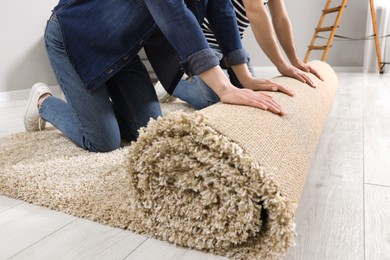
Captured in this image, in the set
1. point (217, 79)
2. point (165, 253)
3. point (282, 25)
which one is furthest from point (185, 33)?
point (282, 25)

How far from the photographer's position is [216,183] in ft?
1.86

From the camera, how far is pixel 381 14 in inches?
126

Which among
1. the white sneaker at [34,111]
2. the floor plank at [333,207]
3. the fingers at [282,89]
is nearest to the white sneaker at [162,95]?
the white sneaker at [34,111]

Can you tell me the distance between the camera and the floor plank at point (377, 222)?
57 centimetres

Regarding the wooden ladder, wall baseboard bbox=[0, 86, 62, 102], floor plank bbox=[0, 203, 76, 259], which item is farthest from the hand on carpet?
the wooden ladder

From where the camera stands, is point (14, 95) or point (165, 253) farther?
point (14, 95)

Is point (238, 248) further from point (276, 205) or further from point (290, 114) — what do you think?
point (290, 114)

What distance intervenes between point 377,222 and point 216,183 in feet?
1.16

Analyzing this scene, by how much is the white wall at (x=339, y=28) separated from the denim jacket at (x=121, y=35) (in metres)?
2.96

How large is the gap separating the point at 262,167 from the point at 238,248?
0.55 feet

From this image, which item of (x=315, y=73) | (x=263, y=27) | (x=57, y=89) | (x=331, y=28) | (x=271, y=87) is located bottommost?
(x=57, y=89)

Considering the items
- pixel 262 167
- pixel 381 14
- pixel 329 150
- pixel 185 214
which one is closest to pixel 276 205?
pixel 262 167

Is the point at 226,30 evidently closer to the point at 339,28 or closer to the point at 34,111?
the point at 34,111

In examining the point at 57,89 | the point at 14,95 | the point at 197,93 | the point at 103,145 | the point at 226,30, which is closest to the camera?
the point at 226,30
